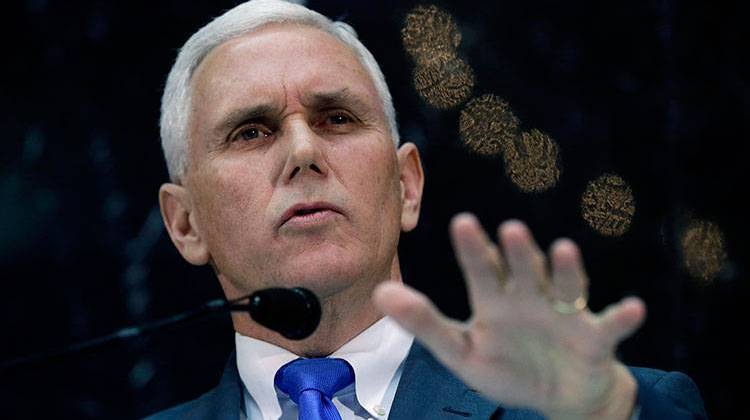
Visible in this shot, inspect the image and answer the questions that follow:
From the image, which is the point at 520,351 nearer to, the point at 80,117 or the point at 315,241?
the point at 315,241

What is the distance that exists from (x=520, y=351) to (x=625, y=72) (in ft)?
4.43

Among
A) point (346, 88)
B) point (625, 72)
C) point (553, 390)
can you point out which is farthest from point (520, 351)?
point (625, 72)

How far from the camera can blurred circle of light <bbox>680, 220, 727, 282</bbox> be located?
246 cm

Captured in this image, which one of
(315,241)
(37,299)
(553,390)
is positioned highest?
(553,390)

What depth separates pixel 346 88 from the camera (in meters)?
2.16

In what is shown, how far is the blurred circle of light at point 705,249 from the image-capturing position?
246cm

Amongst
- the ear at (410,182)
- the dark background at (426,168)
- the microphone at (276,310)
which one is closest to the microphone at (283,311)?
the microphone at (276,310)

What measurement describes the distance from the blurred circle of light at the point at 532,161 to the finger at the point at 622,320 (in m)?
1.27

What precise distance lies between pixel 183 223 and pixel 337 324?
1.35 ft

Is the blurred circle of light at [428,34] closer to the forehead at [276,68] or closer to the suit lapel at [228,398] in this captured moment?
the forehead at [276,68]

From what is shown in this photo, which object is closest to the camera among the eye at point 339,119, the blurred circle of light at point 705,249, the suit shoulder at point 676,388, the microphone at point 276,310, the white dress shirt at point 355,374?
the microphone at point 276,310

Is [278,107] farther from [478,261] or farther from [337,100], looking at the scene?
[478,261]

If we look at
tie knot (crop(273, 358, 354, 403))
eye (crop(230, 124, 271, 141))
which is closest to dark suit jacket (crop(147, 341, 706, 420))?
tie knot (crop(273, 358, 354, 403))

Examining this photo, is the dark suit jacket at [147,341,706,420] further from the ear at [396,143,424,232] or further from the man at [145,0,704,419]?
the ear at [396,143,424,232]
